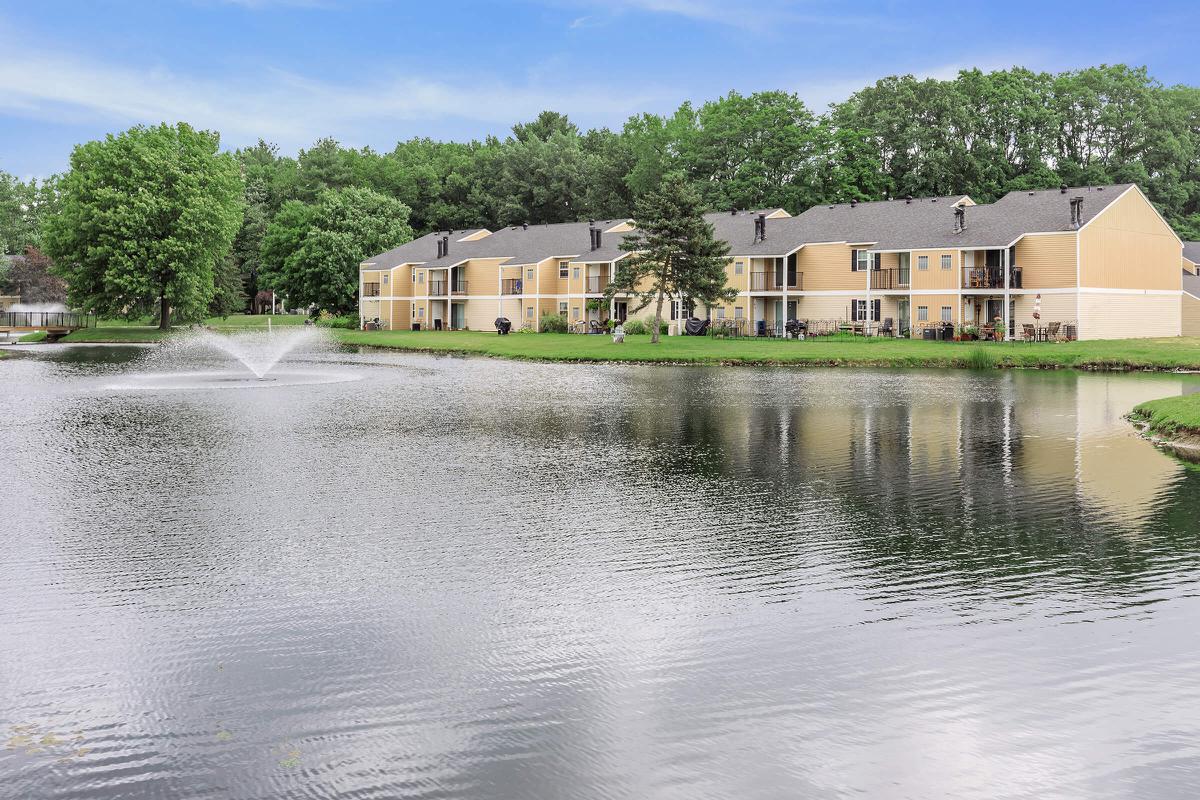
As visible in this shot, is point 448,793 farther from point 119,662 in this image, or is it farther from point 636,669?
point 119,662

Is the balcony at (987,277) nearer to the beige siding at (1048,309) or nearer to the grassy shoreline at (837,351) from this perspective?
the beige siding at (1048,309)

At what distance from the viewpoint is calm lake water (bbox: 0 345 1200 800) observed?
702 cm

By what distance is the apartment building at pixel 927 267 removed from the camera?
65.6 metres

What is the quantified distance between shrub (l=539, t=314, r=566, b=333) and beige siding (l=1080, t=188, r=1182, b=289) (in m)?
35.9

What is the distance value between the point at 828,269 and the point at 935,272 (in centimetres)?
809

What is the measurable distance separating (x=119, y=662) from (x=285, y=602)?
1.95m

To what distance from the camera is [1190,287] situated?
77.5 m

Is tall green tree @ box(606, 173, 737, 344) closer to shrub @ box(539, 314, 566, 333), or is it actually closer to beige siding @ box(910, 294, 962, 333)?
beige siding @ box(910, 294, 962, 333)

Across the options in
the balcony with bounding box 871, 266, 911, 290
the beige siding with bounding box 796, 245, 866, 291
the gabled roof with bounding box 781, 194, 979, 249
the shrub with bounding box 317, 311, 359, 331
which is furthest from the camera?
the shrub with bounding box 317, 311, 359, 331

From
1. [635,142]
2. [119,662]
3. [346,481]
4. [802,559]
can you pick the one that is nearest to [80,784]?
[119,662]

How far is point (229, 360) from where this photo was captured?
183ft

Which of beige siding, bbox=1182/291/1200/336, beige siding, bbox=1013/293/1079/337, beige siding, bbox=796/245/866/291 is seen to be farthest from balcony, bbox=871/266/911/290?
beige siding, bbox=1182/291/1200/336

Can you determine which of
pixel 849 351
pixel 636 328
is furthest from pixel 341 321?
pixel 849 351

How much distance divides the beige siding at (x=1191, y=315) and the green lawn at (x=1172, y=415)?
50420mm
